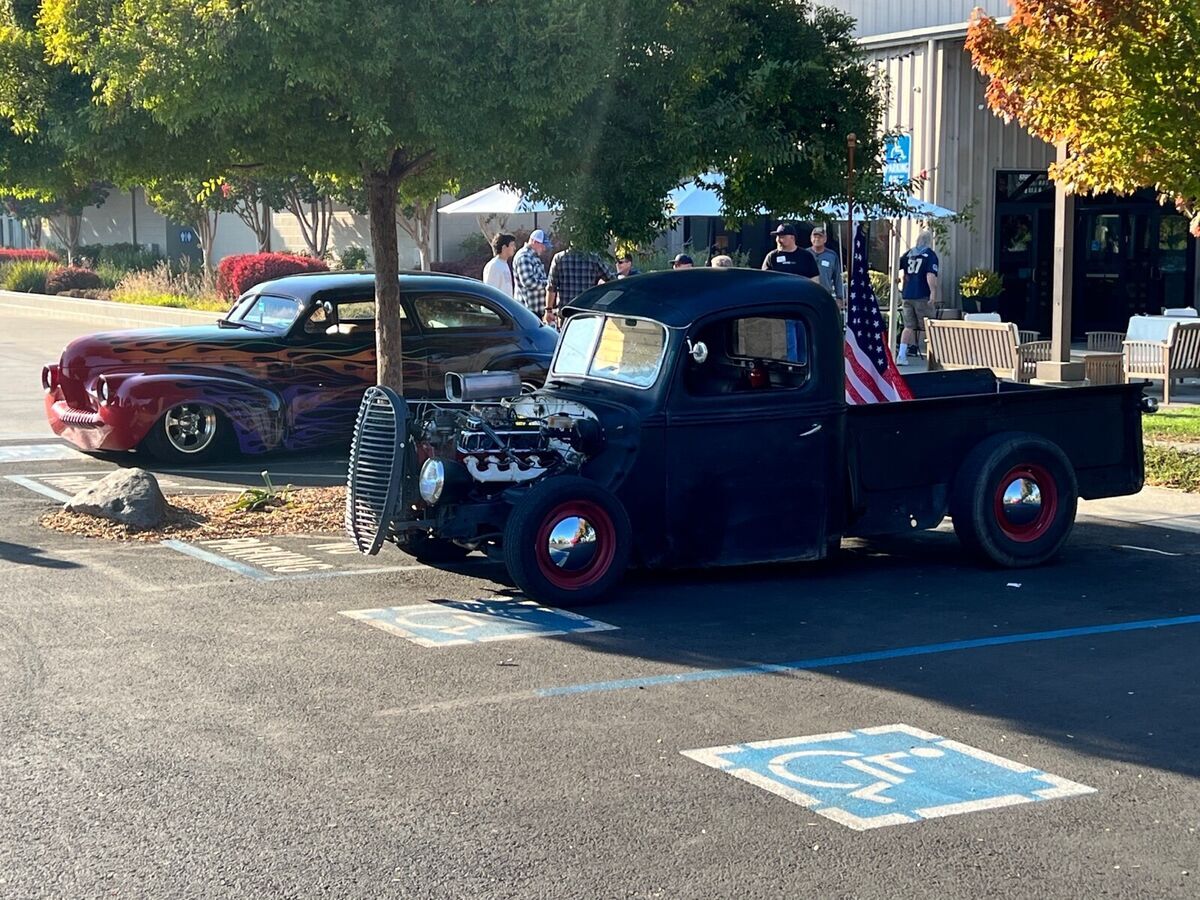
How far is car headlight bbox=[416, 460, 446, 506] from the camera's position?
8633 millimetres

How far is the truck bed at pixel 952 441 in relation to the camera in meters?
9.26

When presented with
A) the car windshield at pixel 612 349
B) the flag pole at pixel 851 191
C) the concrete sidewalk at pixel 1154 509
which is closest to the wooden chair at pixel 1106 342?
the concrete sidewalk at pixel 1154 509

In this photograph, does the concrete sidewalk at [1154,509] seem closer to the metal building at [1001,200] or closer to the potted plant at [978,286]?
the metal building at [1001,200]

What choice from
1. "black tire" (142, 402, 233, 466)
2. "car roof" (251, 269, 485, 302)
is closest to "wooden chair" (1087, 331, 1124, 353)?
"car roof" (251, 269, 485, 302)

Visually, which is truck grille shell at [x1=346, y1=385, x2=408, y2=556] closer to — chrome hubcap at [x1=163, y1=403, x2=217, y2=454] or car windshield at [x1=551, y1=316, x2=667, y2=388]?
car windshield at [x1=551, y1=316, x2=667, y2=388]

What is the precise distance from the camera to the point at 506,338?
47.4ft

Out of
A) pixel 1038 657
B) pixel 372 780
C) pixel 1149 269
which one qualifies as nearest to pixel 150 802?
pixel 372 780

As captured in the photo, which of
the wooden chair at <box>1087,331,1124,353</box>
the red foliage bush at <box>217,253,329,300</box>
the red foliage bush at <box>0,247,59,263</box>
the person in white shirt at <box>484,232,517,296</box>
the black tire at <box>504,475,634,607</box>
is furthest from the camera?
the red foliage bush at <box>0,247,59,263</box>

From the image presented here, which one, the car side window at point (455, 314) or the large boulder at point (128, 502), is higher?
the car side window at point (455, 314)

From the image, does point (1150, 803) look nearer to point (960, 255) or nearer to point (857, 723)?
point (857, 723)

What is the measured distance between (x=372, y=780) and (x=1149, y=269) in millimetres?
22975

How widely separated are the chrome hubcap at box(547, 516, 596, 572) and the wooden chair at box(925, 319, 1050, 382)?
9.32 metres

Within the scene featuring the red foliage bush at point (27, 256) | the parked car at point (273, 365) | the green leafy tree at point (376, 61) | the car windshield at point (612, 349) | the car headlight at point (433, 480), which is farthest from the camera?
the red foliage bush at point (27, 256)

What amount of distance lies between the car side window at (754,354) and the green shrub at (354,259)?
28158 millimetres
